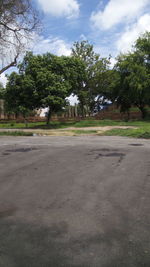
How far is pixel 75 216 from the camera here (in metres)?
3.23

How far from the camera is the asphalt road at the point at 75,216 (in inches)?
→ 92.6

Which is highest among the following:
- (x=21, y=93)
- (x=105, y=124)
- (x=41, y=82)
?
(x=41, y=82)

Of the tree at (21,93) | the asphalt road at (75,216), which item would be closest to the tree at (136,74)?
the tree at (21,93)

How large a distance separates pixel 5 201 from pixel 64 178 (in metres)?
1.47

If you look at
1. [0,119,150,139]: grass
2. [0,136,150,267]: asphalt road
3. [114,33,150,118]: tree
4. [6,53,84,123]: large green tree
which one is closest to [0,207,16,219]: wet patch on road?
[0,136,150,267]: asphalt road

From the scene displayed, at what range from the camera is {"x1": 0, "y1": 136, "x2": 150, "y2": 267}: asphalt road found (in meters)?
2.35

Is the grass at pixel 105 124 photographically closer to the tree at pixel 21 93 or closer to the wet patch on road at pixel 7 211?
the tree at pixel 21 93

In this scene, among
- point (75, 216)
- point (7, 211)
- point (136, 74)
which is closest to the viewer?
point (75, 216)

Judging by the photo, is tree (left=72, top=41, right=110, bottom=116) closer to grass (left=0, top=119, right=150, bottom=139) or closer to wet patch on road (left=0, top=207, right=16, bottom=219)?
grass (left=0, top=119, right=150, bottom=139)

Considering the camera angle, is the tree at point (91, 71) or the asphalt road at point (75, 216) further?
the tree at point (91, 71)

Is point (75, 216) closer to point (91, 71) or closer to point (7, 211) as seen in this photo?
point (7, 211)

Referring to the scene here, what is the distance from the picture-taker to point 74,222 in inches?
120

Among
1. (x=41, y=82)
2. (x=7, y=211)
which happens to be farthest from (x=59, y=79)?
(x=7, y=211)

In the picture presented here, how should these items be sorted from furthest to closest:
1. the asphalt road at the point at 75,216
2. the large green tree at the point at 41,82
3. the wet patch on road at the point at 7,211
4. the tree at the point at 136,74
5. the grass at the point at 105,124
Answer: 1. the tree at the point at 136,74
2. the large green tree at the point at 41,82
3. the grass at the point at 105,124
4. the wet patch on road at the point at 7,211
5. the asphalt road at the point at 75,216
